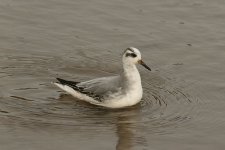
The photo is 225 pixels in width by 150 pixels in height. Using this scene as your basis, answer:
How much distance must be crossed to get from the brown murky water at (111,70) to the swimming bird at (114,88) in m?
0.24

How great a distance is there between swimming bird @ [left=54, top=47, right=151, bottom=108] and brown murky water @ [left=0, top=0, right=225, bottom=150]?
0.78 feet

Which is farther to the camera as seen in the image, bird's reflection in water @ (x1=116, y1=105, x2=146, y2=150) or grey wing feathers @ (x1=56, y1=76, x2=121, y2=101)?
grey wing feathers @ (x1=56, y1=76, x2=121, y2=101)

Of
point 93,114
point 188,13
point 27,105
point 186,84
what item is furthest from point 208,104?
point 188,13

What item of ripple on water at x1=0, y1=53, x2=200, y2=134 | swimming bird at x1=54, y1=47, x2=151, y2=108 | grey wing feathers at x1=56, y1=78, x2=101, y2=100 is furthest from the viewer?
grey wing feathers at x1=56, y1=78, x2=101, y2=100

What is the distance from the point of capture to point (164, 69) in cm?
1841

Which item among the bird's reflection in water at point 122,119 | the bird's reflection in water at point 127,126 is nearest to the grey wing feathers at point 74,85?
the bird's reflection in water at point 122,119

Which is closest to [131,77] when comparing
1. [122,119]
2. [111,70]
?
[122,119]

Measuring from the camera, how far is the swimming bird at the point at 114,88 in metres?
16.3

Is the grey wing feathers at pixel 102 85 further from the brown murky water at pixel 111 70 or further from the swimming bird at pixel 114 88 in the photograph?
the brown murky water at pixel 111 70

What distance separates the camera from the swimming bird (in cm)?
1633

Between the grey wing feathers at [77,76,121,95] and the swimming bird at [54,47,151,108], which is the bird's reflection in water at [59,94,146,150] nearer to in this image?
the swimming bird at [54,47,151,108]

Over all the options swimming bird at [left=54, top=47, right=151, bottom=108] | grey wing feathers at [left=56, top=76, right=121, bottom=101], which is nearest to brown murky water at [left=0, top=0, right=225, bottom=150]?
swimming bird at [left=54, top=47, right=151, bottom=108]

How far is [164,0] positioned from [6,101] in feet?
26.6

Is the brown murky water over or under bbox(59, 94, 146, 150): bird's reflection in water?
over
